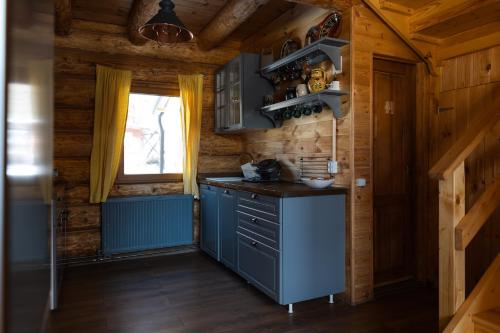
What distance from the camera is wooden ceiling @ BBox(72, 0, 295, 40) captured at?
11.8 ft

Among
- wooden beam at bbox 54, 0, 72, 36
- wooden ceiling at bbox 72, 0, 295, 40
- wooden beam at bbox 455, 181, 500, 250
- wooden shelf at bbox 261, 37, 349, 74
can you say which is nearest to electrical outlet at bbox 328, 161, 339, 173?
wooden shelf at bbox 261, 37, 349, 74

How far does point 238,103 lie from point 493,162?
246 centimetres

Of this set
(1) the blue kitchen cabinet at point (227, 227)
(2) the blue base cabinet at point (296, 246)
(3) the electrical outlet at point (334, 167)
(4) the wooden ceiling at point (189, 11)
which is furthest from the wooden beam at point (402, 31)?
(1) the blue kitchen cabinet at point (227, 227)

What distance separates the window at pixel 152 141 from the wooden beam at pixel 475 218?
11.0 feet

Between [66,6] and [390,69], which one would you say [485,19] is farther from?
[66,6]

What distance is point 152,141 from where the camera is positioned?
14.5ft

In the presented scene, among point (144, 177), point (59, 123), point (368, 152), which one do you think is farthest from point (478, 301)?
point (59, 123)

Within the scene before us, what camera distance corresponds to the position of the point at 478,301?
1859mm

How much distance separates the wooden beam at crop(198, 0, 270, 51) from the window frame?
74 centimetres

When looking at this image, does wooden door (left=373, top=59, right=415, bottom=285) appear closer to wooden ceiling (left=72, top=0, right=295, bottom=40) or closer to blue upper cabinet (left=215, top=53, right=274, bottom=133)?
blue upper cabinet (left=215, top=53, right=274, bottom=133)

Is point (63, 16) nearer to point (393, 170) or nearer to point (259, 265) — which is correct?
point (259, 265)

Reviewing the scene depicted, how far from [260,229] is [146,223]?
1799mm

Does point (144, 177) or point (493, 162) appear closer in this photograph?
point (493, 162)

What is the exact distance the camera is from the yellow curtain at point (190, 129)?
4.40 meters
